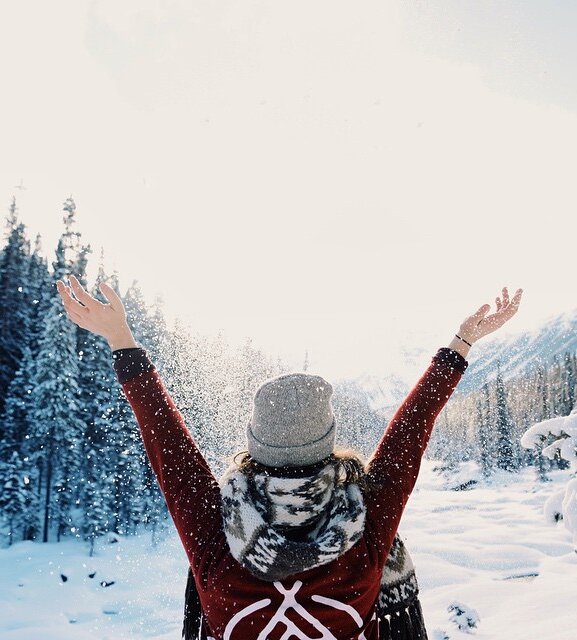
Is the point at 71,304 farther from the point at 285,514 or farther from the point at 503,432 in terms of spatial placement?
the point at 503,432

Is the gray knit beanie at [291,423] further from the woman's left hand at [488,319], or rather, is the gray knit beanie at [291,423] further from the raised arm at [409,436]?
the woman's left hand at [488,319]

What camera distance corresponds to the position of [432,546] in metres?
25.9

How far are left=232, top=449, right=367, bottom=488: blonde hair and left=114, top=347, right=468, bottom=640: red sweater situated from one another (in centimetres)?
6

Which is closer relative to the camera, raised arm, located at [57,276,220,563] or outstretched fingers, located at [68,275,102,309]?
raised arm, located at [57,276,220,563]

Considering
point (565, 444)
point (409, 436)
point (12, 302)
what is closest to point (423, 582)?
point (565, 444)

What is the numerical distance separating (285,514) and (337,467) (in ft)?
0.73

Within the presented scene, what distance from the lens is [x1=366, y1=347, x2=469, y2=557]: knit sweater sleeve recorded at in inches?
66.6

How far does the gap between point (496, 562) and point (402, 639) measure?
2335 centimetres

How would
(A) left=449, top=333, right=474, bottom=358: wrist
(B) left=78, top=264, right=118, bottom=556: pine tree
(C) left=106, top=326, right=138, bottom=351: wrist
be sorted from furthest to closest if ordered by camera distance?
(B) left=78, top=264, right=118, bottom=556: pine tree, (A) left=449, top=333, right=474, bottom=358: wrist, (C) left=106, top=326, right=138, bottom=351: wrist

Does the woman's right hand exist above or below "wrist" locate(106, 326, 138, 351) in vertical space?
above

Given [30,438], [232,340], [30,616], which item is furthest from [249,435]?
[232,340]

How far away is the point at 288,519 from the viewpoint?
1.52 meters

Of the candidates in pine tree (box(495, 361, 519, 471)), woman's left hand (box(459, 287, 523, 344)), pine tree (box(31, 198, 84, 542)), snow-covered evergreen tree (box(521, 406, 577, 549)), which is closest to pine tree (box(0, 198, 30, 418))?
pine tree (box(31, 198, 84, 542))

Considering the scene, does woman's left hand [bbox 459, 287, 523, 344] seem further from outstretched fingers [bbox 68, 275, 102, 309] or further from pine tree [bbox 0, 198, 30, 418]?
pine tree [bbox 0, 198, 30, 418]
